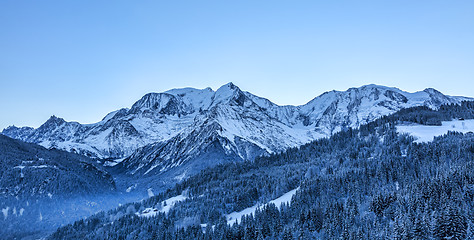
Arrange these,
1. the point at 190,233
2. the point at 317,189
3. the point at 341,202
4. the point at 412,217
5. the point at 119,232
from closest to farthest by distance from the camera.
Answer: the point at 412,217 → the point at 341,202 → the point at 190,233 → the point at 317,189 → the point at 119,232

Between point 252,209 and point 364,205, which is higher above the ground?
point 364,205

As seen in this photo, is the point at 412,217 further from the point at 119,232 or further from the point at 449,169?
the point at 119,232

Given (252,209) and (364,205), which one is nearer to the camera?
(364,205)

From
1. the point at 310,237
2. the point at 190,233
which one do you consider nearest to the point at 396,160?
the point at 310,237

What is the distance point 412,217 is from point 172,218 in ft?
364

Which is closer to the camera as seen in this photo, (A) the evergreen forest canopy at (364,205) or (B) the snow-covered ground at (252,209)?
(A) the evergreen forest canopy at (364,205)

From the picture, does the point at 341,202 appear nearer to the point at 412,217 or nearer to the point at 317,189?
the point at 317,189

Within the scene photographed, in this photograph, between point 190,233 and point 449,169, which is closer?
point 449,169

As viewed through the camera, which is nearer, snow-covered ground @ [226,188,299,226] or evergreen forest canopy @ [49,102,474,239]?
evergreen forest canopy @ [49,102,474,239]

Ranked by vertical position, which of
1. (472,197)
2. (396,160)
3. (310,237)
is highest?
(396,160)

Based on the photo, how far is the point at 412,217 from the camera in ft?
386

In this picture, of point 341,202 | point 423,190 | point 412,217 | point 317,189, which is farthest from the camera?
point 317,189

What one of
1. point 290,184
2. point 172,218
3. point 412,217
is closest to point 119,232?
point 172,218

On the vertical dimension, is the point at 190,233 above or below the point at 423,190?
below
